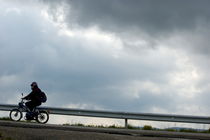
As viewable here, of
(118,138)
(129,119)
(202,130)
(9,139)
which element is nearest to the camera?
(9,139)

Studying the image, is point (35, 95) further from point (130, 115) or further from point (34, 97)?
point (130, 115)

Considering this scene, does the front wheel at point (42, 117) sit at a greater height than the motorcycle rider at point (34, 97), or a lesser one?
lesser

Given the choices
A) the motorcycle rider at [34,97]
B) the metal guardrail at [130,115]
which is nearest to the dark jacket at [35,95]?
the motorcycle rider at [34,97]

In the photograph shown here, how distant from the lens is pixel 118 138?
9180 millimetres

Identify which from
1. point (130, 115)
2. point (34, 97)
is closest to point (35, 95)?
point (34, 97)

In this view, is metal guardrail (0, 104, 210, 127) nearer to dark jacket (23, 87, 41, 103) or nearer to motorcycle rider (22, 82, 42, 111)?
motorcycle rider (22, 82, 42, 111)

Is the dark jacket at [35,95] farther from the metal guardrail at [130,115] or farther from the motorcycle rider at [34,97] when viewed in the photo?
the metal guardrail at [130,115]

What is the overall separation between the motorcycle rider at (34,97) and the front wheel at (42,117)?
38 cm

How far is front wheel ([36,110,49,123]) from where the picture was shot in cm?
1734

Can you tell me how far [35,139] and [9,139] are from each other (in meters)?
0.56

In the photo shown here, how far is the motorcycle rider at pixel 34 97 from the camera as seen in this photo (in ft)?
56.1

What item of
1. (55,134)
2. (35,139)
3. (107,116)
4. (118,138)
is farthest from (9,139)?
(107,116)

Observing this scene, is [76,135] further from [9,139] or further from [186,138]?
[186,138]

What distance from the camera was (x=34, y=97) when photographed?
56.8ft
